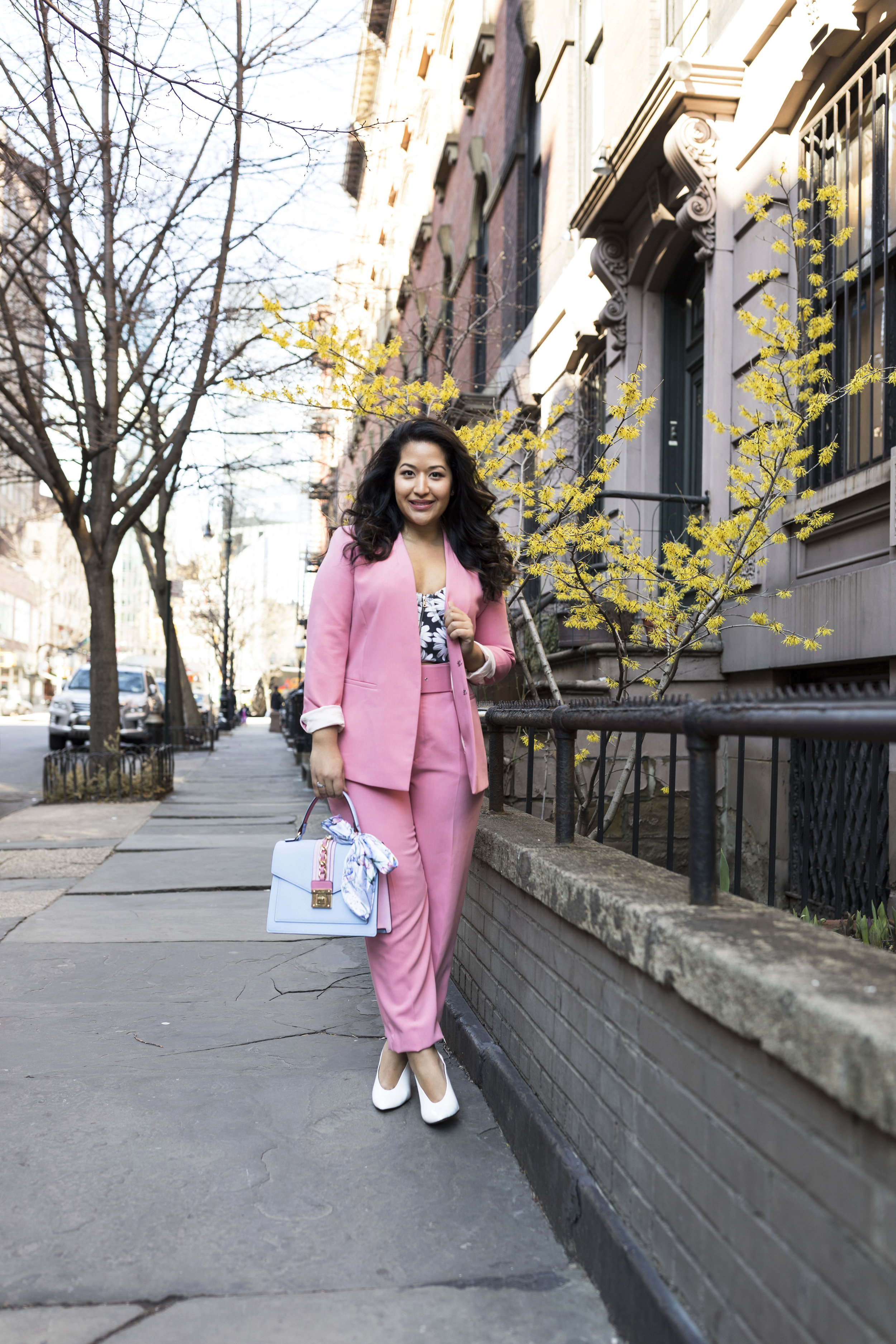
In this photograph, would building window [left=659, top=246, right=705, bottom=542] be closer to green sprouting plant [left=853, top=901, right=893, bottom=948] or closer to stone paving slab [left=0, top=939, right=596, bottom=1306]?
green sprouting plant [left=853, top=901, right=893, bottom=948]

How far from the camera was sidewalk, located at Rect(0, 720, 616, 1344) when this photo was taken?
2.40m

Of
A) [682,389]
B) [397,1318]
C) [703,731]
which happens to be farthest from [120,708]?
[703,731]

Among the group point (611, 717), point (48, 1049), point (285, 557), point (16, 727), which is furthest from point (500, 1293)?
point (285, 557)

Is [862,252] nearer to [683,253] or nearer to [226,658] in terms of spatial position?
[683,253]

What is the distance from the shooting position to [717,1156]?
197cm

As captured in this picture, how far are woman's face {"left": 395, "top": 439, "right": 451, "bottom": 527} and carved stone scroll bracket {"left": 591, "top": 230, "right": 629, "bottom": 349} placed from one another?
279 inches

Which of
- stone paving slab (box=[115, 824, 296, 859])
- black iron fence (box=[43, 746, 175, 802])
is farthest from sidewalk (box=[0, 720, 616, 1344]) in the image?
black iron fence (box=[43, 746, 175, 802])

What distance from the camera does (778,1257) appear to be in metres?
1.73

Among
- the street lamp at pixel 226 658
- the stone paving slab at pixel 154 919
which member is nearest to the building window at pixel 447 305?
the stone paving slab at pixel 154 919

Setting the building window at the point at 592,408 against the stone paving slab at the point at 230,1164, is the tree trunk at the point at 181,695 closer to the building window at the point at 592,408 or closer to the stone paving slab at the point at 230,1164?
the building window at the point at 592,408

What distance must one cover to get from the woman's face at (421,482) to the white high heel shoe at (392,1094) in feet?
5.79

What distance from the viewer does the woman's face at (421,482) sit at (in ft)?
12.1

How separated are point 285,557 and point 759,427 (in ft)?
239

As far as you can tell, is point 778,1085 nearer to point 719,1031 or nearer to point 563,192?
point 719,1031
